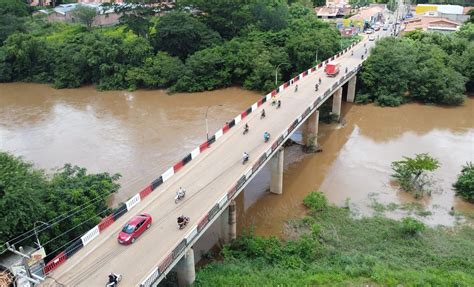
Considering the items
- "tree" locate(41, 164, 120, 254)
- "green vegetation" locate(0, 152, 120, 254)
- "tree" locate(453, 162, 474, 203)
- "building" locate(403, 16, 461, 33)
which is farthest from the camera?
"building" locate(403, 16, 461, 33)

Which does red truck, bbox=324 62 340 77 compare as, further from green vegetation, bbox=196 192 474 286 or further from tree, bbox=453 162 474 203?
green vegetation, bbox=196 192 474 286

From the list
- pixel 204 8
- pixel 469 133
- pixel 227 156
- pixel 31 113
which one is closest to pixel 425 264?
pixel 227 156

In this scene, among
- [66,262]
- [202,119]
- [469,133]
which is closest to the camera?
[66,262]

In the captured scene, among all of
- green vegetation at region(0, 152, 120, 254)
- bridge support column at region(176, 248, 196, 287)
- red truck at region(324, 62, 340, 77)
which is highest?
red truck at region(324, 62, 340, 77)

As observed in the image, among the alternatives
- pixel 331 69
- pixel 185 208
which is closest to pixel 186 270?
pixel 185 208

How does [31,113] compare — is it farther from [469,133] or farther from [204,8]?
[469,133]

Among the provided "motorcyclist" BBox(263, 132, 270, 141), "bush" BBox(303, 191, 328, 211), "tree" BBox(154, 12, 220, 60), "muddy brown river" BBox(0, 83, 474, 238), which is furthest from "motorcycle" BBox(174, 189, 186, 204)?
"tree" BBox(154, 12, 220, 60)

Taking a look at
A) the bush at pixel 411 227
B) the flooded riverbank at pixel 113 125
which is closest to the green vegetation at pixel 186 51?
the flooded riverbank at pixel 113 125
